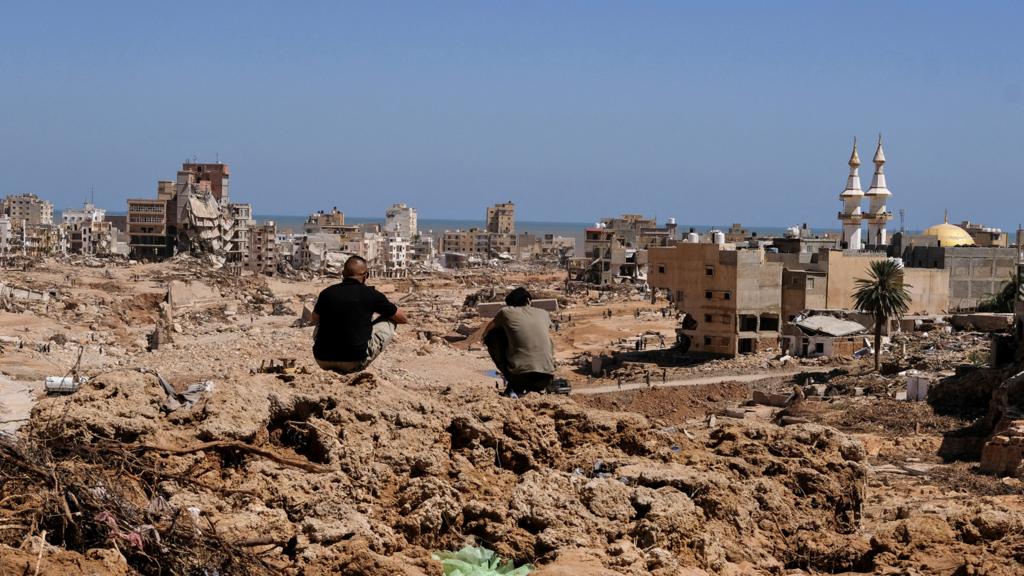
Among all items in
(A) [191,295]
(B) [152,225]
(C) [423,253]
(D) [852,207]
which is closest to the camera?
(D) [852,207]

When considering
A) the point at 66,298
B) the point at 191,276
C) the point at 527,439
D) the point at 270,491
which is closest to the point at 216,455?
the point at 270,491

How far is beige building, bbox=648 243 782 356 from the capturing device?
3803cm

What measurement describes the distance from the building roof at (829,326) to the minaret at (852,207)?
18615 mm

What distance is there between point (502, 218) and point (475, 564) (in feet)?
530

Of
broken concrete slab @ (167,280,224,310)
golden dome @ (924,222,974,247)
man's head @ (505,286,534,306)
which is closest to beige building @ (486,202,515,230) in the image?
broken concrete slab @ (167,280,224,310)

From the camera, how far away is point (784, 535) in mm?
6969

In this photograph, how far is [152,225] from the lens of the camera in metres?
96.9

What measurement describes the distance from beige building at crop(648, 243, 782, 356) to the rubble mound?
100 feet

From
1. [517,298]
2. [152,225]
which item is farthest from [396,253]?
[517,298]

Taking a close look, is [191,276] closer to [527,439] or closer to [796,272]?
[796,272]

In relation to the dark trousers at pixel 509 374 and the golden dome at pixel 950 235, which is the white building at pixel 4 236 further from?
the dark trousers at pixel 509 374

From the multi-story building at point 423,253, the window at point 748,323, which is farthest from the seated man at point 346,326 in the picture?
the multi-story building at point 423,253

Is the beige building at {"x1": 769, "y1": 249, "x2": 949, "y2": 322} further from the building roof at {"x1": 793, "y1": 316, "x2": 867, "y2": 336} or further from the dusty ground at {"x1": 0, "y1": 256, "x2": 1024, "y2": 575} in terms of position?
the dusty ground at {"x1": 0, "y1": 256, "x2": 1024, "y2": 575}

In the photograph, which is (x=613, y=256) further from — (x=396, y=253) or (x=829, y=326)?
(x=829, y=326)
